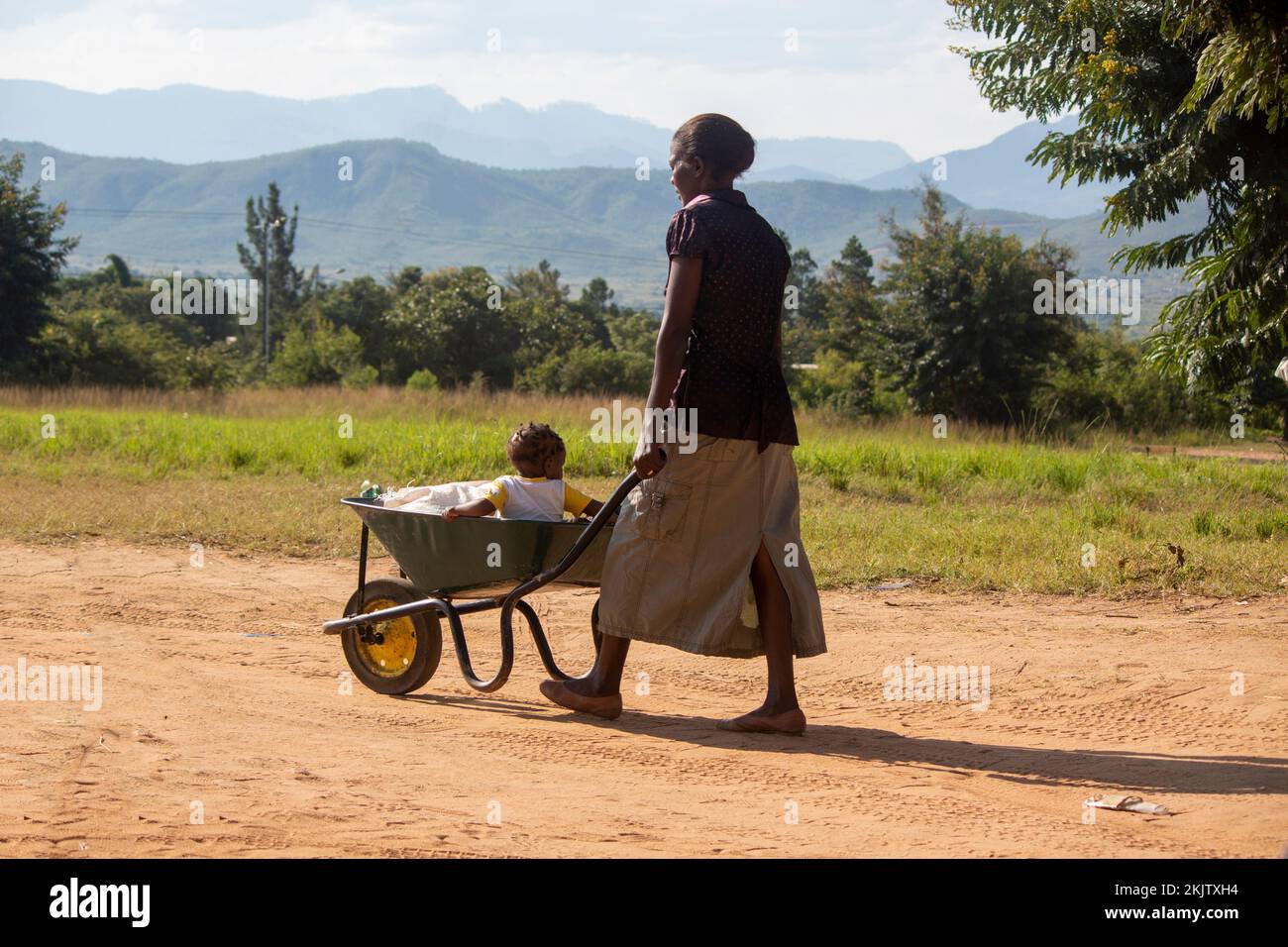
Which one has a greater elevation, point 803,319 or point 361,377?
point 803,319

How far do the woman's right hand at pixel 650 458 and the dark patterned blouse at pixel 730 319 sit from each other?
16 centimetres

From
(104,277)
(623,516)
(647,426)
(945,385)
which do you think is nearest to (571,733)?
(623,516)

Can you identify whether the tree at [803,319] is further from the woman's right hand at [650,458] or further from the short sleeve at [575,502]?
the woman's right hand at [650,458]

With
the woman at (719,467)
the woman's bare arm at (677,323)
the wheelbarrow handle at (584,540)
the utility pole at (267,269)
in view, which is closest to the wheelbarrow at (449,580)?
the wheelbarrow handle at (584,540)

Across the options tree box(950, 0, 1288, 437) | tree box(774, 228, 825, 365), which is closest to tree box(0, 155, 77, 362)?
tree box(774, 228, 825, 365)

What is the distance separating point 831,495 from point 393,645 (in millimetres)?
6907

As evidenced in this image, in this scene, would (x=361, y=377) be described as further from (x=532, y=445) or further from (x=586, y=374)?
(x=532, y=445)

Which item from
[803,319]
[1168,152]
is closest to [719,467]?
[1168,152]

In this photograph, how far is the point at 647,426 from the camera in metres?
4.48

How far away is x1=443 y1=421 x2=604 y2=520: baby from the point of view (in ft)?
16.4

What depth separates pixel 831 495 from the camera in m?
11.9

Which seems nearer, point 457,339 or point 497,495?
point 497,495

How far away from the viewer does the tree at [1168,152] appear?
34.5 feet
